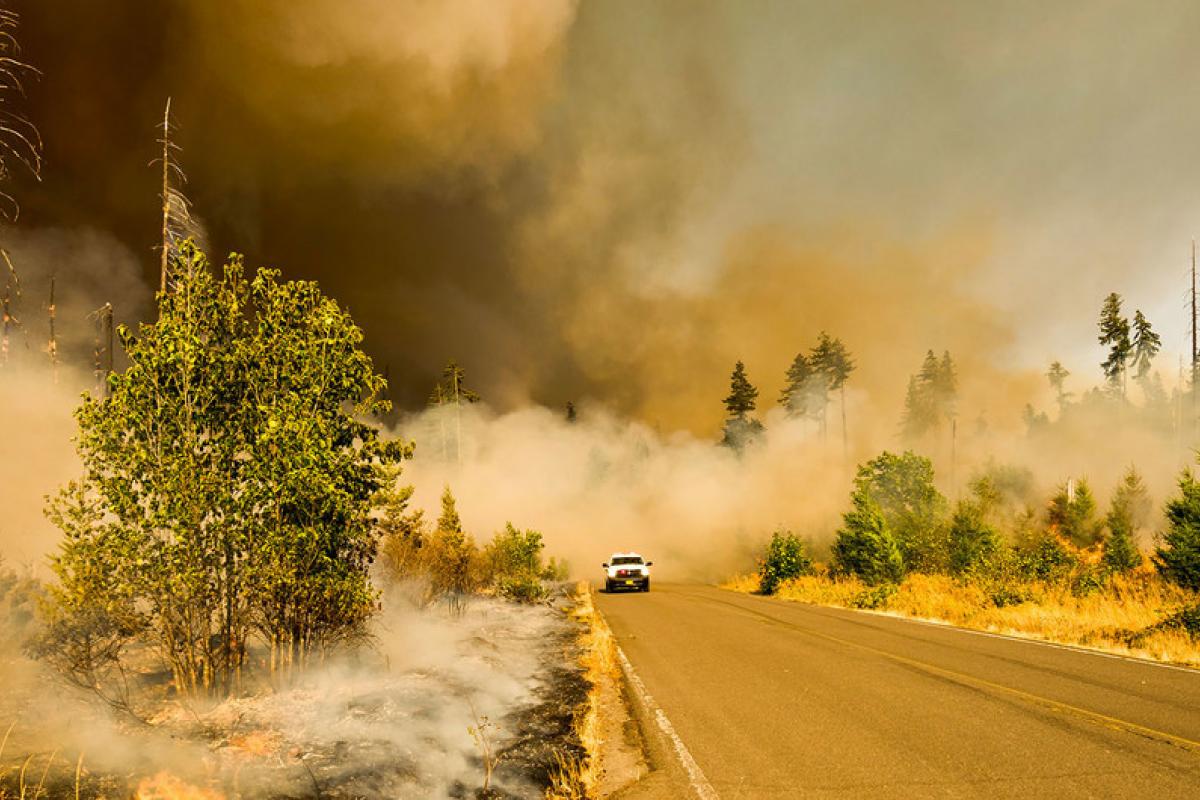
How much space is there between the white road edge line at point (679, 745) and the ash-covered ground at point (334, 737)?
2.87 feet

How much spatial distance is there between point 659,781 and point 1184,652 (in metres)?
10.2

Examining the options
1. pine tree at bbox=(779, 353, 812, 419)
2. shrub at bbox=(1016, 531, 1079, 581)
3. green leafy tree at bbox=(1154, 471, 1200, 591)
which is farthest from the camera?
pine tree at bbox=(779, 353, 812, 419)

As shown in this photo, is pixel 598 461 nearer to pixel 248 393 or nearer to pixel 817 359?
pixel 817 359

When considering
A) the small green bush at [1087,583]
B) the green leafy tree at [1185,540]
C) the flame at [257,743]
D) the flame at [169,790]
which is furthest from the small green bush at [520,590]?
the green leafy tree at [1185,540]

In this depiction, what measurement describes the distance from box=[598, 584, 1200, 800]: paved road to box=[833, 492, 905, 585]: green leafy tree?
42.7ft

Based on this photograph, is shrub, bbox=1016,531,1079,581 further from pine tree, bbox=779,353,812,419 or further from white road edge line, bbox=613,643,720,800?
pine tree, bbox=779,353,812,419

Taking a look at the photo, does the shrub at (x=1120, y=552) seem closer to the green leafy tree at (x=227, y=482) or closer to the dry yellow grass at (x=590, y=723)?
the dry yellow grass at (x=590, y=723)

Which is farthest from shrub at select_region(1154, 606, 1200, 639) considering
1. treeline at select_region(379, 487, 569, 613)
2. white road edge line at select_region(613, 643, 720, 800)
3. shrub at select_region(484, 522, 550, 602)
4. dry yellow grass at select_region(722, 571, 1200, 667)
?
shrub at select_region(484, 522, 550, 602)

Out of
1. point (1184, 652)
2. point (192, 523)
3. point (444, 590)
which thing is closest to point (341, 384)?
point (192, 523)

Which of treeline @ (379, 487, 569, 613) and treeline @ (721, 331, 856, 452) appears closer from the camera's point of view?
treeline @ (379, 487, 569, 613)

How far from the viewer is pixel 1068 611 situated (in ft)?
48.8

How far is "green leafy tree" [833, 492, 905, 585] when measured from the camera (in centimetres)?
2466

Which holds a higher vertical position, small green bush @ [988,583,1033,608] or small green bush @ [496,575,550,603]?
small green bush @ [988,583,1033,608]

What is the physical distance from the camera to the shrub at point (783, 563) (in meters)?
29.0
